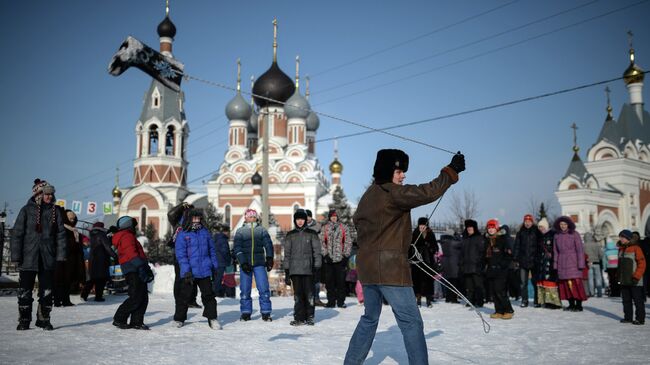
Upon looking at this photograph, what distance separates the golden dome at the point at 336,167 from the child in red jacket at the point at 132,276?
55.5 metres

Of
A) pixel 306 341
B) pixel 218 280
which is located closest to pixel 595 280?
pixel 218 280

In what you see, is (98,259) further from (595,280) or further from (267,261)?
(595,280)

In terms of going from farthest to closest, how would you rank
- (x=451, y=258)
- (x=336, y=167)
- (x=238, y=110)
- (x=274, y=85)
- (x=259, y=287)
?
1. (x=238, y=110)
2. (x=336, y=167)
3. (x=274, y=85)
4. (x=451, y=258)
5. (x=259, y=287)

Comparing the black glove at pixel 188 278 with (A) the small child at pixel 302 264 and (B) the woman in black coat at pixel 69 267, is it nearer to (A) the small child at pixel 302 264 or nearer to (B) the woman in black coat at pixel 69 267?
(A) the small child at pixel 302 264

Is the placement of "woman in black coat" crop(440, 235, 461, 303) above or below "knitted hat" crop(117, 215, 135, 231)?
below

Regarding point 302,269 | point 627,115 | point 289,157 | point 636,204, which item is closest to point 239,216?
point 289,157

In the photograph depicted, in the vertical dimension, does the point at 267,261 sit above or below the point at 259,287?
above

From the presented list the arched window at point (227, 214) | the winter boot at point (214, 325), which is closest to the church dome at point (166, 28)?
the arched window at point (227, 214)

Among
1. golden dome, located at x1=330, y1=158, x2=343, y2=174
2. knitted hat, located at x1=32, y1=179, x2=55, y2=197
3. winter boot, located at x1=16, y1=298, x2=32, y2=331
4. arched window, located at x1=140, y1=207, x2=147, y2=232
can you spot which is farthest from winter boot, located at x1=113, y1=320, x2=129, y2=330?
golden dome, located at x1=330, y1=158, x2=343, y2=174

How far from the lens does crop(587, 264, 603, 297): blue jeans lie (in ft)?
48.6

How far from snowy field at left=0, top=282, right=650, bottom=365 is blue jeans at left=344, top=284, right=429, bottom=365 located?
0.93 m

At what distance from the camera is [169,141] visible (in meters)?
56.4

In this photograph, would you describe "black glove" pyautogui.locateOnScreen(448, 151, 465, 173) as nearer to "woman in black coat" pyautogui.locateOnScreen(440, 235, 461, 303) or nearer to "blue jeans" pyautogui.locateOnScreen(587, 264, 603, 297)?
"woman in black coat" pyautogui.locateOnScreen(440, 235, 461, 303)

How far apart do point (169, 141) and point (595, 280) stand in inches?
1882
